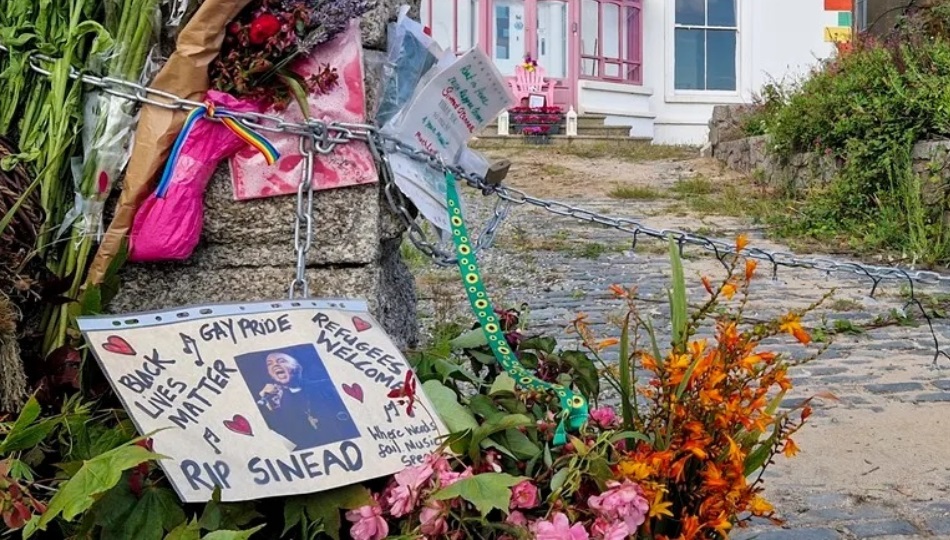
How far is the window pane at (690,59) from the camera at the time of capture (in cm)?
1883

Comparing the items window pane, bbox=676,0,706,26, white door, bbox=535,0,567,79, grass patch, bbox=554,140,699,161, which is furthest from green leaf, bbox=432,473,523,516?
window pane, bbox=676,0,706,26

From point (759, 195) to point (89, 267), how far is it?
963 centimetres

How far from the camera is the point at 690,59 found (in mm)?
18891

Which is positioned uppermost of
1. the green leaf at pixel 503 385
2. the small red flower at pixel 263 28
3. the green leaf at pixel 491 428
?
the small red flower at pixel 263 28

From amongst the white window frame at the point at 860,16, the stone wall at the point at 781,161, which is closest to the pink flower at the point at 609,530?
the stone wall at the point at 781,161

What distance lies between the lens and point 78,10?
1.90 metres

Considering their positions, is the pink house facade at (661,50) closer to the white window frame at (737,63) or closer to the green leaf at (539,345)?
the white window frame at (737,63)

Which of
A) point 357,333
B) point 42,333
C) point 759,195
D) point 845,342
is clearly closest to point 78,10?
point 42,333

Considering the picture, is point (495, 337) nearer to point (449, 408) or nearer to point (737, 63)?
point (449, 408)

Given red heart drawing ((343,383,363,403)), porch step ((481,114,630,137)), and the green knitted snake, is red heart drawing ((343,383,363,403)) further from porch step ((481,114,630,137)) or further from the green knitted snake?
porch step ((481,114,630,137))

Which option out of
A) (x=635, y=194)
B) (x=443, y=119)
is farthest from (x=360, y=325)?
(x=635, y=194)

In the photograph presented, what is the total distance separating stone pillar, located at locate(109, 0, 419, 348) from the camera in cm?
201

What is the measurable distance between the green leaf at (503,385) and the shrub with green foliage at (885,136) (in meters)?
5.93

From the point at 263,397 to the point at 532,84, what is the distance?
633 inches
